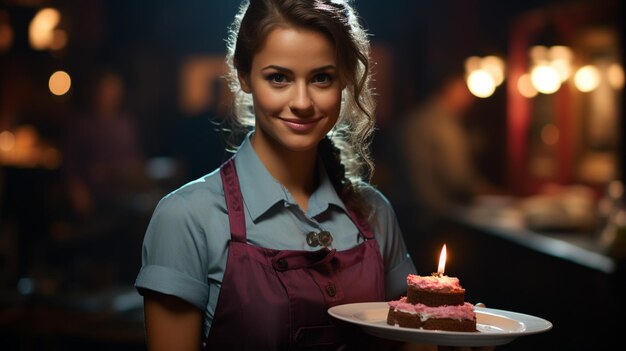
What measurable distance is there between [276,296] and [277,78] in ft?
1.64

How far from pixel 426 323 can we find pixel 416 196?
240 inches

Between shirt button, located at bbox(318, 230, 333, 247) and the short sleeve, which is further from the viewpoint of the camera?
shirt button, located at bbox(318, 230, 333, 247)

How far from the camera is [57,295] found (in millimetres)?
4402

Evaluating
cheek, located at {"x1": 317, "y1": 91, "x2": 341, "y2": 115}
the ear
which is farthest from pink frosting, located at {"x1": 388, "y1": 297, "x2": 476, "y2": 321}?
the ear

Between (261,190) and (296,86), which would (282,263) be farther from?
(296,86)

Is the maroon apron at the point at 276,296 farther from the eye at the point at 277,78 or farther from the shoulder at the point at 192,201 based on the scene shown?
the eye at the point at 277,78

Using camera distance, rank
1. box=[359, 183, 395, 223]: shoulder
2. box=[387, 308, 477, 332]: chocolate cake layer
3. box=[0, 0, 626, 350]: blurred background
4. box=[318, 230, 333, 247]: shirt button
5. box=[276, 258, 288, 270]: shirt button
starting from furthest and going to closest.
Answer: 1. box=[0, 0, 626, 350]: blurred background
2. box=[359, 183, 395, 223]: shoulder
3. box=[318, 230, 333, 247]: shirt button
4. box=[276, 258, 288, 270]: shirt button
5. box=[387, 308, 477, 332]: chocolate cake layer

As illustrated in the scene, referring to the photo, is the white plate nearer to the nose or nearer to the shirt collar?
the shirt collar

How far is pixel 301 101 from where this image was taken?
1984mm

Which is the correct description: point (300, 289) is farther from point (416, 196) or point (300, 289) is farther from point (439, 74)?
point (439, 74)

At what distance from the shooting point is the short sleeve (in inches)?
76.0

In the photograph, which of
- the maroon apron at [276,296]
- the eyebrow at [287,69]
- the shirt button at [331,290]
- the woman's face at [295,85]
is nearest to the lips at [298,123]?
the woman's face at [295,85]

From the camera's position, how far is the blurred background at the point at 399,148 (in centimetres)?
489

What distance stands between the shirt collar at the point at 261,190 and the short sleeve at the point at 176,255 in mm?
168
